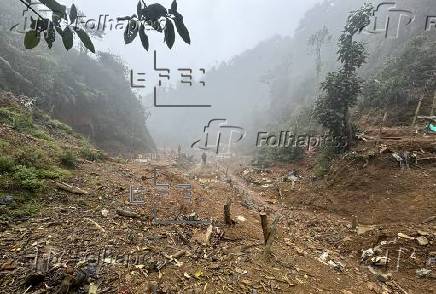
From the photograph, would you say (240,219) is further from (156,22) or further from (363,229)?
(156,22)

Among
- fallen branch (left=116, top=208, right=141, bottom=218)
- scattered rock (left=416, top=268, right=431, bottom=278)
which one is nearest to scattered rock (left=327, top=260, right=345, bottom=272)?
scattered rock (left=416, top=268, right=431, bottom=278)

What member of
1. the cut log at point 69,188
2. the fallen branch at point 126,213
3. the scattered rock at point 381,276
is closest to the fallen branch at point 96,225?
the fallen branch at point 126,213

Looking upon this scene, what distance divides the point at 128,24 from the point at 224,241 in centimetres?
466

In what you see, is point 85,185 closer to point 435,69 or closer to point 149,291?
point 149,291

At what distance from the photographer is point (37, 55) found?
60.8ft

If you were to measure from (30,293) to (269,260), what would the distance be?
3276 mm

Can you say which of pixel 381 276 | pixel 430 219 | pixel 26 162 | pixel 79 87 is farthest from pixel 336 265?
pixel 79 87

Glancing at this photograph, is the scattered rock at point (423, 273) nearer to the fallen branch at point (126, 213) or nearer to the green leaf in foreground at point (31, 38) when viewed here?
the fallen branch at point (126, 213)

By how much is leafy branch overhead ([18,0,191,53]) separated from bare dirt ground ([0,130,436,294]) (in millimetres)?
2981

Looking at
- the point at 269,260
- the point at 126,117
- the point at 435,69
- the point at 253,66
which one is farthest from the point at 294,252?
the point at 253,66

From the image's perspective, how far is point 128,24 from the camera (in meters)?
1.58

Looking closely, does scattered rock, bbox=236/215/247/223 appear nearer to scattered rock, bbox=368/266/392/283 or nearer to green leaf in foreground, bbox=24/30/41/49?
scattered rock, bbox=368/266/392/283

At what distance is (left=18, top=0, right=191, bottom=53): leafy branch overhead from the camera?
1.46 meters

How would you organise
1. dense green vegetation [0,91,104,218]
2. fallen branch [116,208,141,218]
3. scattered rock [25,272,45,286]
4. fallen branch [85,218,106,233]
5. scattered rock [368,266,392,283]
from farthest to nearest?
fallen branch [116,208,141,218] → scattered rock [368,266,392,283] → dense green vegetation [0,91,104,218] → fallen branch [85,218,106,233] → scattered rock [25,272,45,286]
